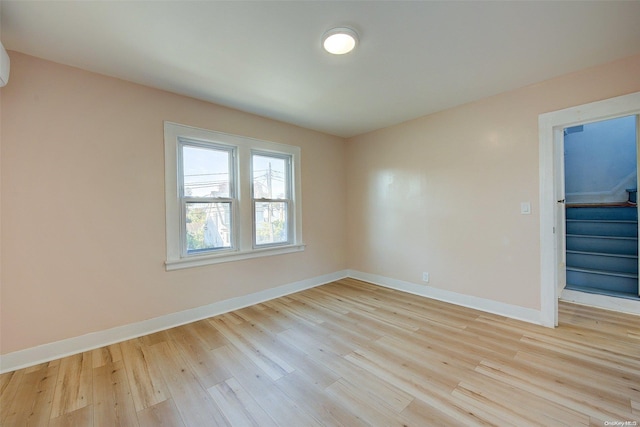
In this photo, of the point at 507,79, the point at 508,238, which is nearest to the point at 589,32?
the point at 507,79

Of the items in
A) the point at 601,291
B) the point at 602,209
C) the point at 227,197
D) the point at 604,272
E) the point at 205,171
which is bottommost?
the point at 601,291

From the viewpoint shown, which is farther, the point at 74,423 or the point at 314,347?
the point at 314,347

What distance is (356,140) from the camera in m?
4.50

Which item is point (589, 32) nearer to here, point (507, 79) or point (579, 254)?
point (507, 79)

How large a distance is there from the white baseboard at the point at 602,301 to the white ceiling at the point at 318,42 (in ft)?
8.57

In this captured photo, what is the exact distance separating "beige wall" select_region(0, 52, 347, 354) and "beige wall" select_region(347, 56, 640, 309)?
253cm

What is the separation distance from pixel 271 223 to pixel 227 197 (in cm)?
77

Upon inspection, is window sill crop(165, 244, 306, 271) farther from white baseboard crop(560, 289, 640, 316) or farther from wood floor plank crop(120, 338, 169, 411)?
white baseboard crop(560, 289, 640, 316)

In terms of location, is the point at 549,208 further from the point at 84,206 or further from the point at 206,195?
the point at 84,206

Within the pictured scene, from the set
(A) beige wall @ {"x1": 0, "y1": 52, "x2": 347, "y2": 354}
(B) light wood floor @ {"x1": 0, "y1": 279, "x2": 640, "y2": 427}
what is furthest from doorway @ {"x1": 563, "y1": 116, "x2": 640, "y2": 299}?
(A) beige wall @ {"x1": 0, "y1": 52, "x2": 347, "y2": 354}

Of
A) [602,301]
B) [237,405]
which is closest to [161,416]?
[237,405]

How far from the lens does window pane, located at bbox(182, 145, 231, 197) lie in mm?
2932

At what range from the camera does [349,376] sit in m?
1.88

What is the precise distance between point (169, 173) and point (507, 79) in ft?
11.9
